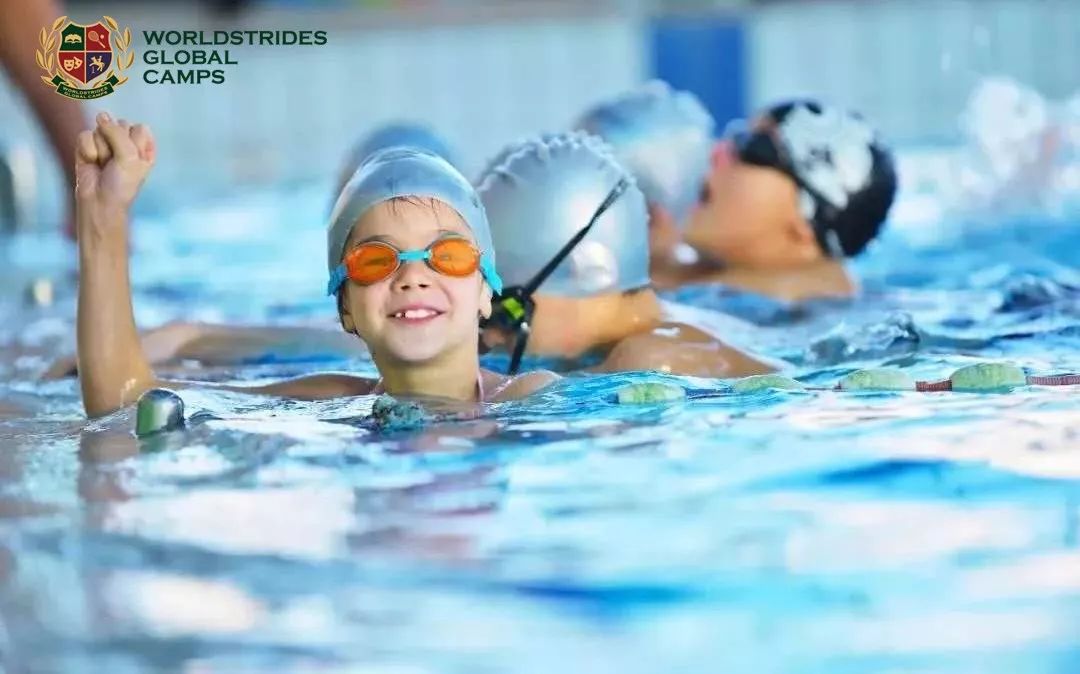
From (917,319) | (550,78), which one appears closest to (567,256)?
(917,319)

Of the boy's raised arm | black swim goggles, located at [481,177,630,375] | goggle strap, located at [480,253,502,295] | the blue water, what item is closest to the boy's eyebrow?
goggle strap, located at [480,253,502,295]

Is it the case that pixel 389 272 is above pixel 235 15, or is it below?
below

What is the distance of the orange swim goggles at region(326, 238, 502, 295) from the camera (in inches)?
133

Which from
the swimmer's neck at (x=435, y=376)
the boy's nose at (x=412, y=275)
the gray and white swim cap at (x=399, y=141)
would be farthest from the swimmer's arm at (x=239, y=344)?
the boy's nose at (x=412, y=275)

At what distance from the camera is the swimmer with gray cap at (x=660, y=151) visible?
5961 mm

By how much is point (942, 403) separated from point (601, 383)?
2.51 feet

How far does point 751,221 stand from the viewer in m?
5.65

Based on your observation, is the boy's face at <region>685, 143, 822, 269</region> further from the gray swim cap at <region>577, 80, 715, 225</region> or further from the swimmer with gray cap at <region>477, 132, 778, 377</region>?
the swimmer with gray cap at <region>477, 132, 778, 377</region>

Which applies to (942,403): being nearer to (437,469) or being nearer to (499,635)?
(437,469)

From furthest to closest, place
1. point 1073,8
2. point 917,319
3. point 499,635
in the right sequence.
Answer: point 1073,8 < point 917,319 < point 499,635

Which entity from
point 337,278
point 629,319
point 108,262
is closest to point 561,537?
point 337,278

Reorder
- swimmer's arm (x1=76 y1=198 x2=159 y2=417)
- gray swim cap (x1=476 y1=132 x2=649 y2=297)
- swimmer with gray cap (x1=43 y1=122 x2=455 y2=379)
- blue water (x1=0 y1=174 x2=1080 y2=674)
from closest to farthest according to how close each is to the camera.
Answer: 1. blue water (x1=0 y1=174 x2=1080 y2=674)
2. swimmer's arm (x1=76 y1=198 x2=159 y2=417)
3. gray swim cap (x1=476 y1=132 x2=649 y2=297)
4. swimmer with gray cap (x1=43 y1=122 x2=455 y2=379)

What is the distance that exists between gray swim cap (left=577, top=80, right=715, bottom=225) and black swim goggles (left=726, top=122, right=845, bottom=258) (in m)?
0.33

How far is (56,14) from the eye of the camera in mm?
6270
